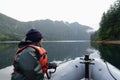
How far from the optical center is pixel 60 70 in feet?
36.2

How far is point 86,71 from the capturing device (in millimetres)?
11102

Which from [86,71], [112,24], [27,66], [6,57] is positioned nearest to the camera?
[27,66]

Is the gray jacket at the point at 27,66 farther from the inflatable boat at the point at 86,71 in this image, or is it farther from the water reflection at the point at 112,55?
the water reflection at the point at 112,55

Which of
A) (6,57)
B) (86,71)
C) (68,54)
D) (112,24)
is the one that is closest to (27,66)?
(86,71)

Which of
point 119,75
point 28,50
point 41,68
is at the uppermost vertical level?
point 28,50

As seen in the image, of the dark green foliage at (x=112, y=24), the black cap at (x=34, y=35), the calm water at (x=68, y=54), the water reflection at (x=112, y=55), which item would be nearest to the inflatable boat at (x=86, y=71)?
the black cap at (x=34, y=35)

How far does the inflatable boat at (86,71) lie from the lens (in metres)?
10.6

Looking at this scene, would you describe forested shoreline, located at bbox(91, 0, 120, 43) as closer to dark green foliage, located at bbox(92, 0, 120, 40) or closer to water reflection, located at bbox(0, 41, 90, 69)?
dark green foliage, located at bbox(92, 0, 120, 40)

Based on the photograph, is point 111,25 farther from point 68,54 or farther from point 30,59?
point 30,59

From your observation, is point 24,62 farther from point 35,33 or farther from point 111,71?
point 111,71

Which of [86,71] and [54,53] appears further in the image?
[54,53]

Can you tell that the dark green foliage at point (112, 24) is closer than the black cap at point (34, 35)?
No

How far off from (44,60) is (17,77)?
0.79 meters

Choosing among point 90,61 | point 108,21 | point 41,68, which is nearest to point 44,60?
point 41,68
